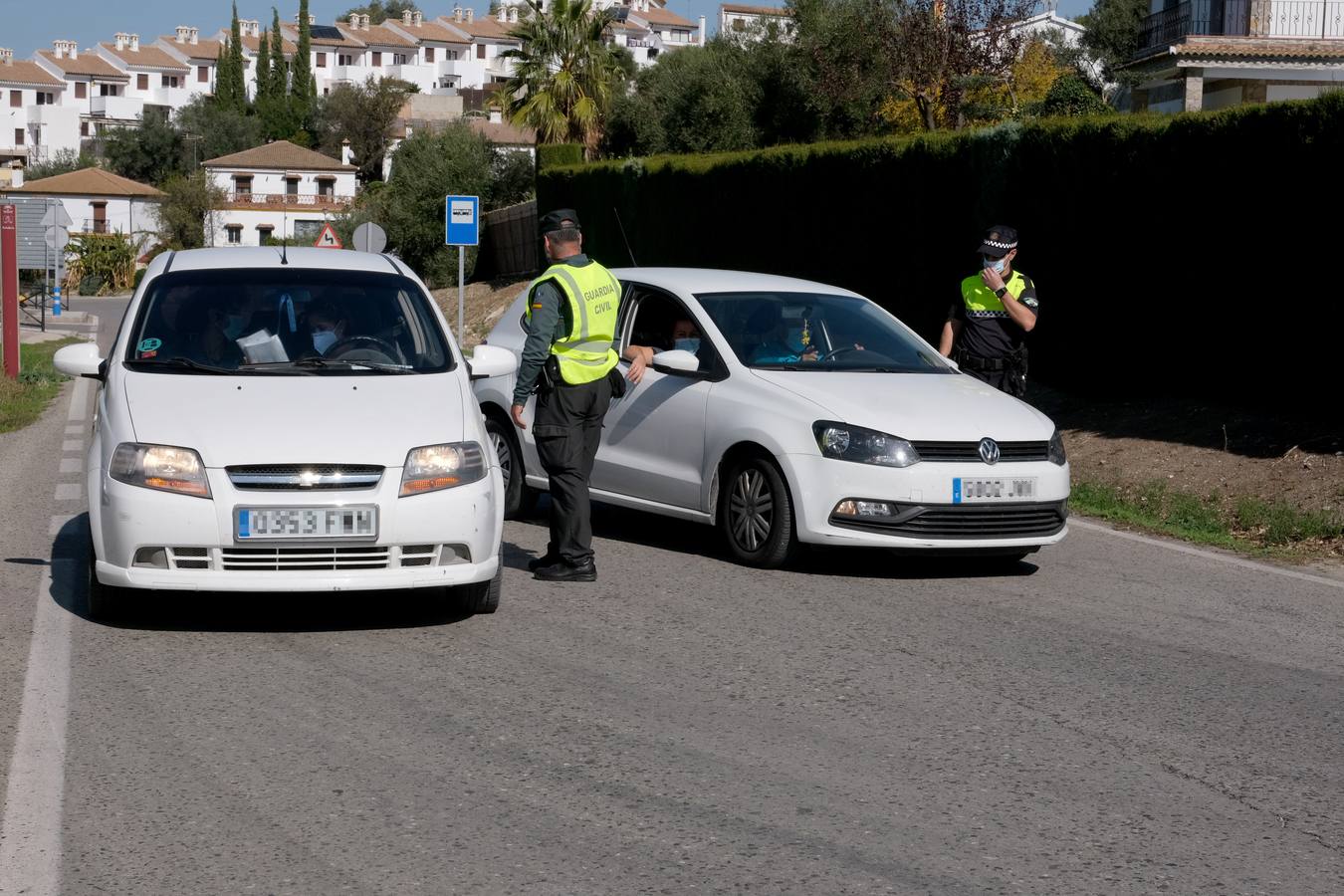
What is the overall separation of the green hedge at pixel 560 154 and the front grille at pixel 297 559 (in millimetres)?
39118

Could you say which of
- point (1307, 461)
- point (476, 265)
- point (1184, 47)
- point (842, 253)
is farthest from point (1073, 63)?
point (1307, 461)

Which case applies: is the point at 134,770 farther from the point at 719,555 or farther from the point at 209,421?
the point at 719,555

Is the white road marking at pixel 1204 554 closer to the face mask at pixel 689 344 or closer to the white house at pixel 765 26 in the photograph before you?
the face mask at pixel 689 344

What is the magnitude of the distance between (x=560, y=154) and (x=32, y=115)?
10936 centimetres

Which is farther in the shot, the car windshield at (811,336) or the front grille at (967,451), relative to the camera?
the car windshield at (811,336)

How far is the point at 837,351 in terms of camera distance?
10.3 metres

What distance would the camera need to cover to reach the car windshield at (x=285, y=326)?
8320mm

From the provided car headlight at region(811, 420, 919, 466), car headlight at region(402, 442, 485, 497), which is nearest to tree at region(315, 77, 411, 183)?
car headlight at region(811, 420, 919, 466)

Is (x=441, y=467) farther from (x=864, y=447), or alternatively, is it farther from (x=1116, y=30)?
(x=1116, y=30)

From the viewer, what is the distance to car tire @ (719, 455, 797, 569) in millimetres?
9305

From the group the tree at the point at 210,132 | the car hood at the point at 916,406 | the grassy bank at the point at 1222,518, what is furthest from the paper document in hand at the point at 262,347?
the tree at the point at 210,132

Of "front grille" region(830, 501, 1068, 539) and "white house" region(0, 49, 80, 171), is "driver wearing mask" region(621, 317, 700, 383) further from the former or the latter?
"white house" region(0, 49, 80, 171)

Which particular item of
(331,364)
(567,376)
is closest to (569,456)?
(567,376)

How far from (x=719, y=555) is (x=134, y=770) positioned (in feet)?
16.4
